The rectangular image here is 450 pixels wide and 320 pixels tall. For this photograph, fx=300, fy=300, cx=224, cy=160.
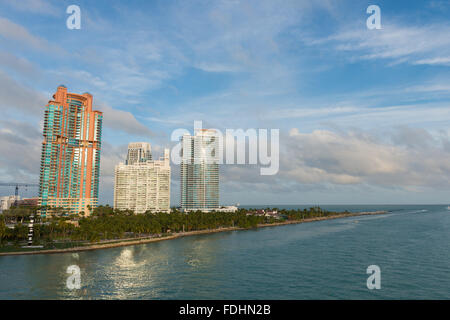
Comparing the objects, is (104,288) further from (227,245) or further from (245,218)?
(245,218)

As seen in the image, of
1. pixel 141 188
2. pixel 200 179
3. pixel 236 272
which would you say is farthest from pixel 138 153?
pixel 236 272

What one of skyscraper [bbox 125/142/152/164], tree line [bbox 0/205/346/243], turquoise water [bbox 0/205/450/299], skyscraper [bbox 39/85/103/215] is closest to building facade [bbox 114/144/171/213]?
skyscraper [bbox 125/142/152/164]

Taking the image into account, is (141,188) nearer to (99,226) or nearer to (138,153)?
(138,153)

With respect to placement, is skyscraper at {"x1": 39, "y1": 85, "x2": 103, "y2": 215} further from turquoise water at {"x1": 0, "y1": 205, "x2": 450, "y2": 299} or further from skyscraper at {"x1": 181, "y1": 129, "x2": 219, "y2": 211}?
turquoise water at {"x1": 0, "y1": 205, "x2": 450, "y2": 299}

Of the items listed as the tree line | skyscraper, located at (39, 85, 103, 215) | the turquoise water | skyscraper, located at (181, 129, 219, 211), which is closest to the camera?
the turquoise water

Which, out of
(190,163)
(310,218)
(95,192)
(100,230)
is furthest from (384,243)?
(190,163)

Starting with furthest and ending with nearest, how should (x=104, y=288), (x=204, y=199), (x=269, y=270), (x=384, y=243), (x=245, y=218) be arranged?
(x=204, y=199)
(x=245, y=218)
(x=384, y=243)
(x=269, y=270)
(x=104, y=288)
